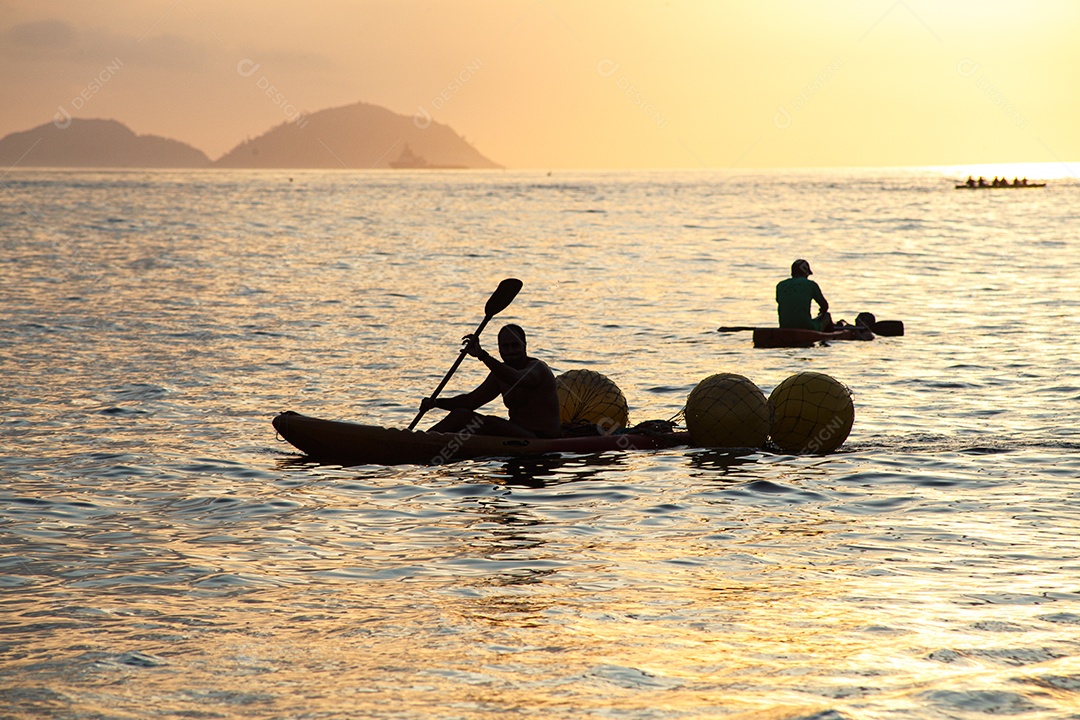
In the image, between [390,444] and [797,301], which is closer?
[390,444]

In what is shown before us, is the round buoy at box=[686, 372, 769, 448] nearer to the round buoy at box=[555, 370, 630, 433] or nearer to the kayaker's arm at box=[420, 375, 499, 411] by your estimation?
the round buoy at box=[555, 370, 630, 433]

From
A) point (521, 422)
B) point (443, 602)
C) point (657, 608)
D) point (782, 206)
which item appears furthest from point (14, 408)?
point (782, 206)

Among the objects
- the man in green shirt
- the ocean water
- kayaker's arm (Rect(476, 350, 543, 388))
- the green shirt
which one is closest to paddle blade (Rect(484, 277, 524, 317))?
kayaker's arm (Rect(476, 350, 543, 388))

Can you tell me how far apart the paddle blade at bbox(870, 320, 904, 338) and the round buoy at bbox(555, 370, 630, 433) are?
37.7 feet

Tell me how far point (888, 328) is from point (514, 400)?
13343 millimetres

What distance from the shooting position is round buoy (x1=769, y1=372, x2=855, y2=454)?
1298cm

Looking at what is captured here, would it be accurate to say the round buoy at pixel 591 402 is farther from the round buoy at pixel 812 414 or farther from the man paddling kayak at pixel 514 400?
the round buoy at pixel 812 414

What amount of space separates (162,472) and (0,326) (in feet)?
51.6

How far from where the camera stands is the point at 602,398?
13930 mm

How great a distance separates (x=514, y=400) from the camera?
42.4ft

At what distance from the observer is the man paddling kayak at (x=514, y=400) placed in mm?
12578

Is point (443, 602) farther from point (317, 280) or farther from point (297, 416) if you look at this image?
point (317, 280)

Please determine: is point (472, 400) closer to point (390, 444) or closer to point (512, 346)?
point (512, 346)

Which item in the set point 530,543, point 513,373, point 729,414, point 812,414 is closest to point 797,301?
point 812,414
